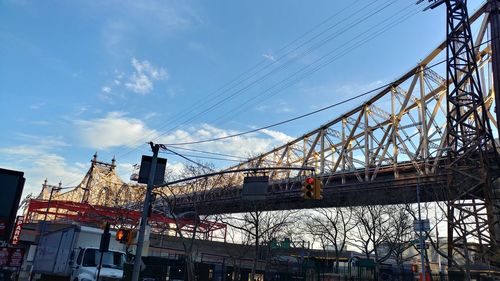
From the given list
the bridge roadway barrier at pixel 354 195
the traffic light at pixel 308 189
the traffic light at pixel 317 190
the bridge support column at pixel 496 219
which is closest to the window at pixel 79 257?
the traffic light at pixel 308 189

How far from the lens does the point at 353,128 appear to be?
6900cm

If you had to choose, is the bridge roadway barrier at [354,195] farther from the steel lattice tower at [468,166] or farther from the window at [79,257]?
the window at [79,257]

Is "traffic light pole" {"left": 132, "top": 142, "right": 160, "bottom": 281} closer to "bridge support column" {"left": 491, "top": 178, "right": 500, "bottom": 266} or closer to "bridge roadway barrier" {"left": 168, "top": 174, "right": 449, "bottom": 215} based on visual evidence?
"bridge roadway barrier" {"left": 168, "top": 174, "right": 449, "bottom": 215}

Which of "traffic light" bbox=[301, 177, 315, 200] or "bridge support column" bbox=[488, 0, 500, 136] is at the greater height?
"bridge support column" bbox=[488, 0, 500, 136]

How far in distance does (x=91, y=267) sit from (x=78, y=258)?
0.99m

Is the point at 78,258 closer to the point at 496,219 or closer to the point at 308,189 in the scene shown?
the point at 308,189

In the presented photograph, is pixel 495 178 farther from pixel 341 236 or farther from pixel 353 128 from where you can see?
pixel 353 128

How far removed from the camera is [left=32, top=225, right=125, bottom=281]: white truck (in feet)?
66.6

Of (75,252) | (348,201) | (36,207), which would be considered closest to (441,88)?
(348,201)

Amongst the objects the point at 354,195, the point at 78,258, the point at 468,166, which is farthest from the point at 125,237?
the point at 354,195

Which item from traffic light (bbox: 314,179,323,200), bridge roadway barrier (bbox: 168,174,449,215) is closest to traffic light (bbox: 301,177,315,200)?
traffic light (bbox: 314,179,323,200)

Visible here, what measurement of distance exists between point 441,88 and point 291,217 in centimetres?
2599

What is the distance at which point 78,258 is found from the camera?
68.1 feet

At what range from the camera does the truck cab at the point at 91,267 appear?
19922 millimetres
